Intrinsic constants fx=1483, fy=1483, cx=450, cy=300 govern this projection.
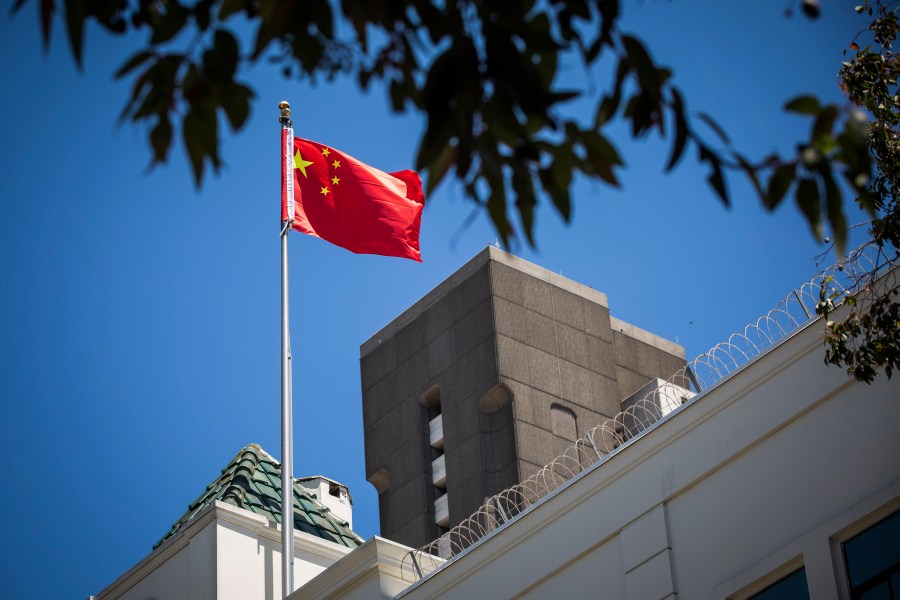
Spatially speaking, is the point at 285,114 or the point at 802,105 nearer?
the point at 802,105

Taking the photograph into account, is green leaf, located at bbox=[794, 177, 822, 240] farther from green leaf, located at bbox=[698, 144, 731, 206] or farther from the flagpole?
the flagpole

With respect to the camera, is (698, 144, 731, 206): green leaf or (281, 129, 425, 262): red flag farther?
(281, 129, 425, 262): red flag

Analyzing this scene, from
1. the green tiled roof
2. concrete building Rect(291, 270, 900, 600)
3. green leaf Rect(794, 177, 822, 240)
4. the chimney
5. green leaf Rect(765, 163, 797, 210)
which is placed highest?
the chimney

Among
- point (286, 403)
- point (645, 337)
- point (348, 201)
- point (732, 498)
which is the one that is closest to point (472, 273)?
point (645, 337)

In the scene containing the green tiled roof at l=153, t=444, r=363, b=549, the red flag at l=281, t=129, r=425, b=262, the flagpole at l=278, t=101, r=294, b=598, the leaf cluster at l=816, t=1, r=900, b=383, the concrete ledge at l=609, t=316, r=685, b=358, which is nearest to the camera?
the leaf cluster at l=816, t=1, r=900, b=383

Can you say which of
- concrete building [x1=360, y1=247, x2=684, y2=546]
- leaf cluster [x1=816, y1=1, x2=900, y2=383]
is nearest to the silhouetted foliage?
→ leaf cluster [x1=816, y1=1, x2=900, y2=383]

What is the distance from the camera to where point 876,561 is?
45.7ft

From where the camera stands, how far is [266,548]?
24.6 metres

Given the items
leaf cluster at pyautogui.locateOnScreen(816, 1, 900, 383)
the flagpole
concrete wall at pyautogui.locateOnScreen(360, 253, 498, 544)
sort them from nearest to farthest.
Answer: leaf cluster at pyautogui.locateOnScreen(816, 1, 900, 383)
the flagpole
concrete wall at pyautogui.locateOnScreen(360, 253, 498, 544)

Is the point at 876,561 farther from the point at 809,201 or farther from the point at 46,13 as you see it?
the point at 46,13

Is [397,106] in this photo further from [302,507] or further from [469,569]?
[302,507]

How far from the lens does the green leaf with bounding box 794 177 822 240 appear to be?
545 centimetres

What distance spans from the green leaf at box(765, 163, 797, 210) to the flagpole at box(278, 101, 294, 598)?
16897 mm

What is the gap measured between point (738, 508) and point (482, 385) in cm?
4735
